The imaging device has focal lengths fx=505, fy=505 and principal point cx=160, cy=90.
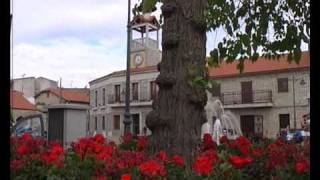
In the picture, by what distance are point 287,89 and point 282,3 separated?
40.7 metres

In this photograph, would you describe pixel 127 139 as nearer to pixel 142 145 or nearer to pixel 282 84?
pixel 142 145

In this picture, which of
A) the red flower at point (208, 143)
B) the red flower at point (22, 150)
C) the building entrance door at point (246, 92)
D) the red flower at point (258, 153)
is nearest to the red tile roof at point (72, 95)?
the building entrance door at point (246, 92)

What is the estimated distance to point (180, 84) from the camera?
3.92 m

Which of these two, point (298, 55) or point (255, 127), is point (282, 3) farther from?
point (255, 127)

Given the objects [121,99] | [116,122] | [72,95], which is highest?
[72,95]

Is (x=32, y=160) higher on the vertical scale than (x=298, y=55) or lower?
lower

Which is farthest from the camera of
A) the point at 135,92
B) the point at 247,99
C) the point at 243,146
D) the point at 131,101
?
the point at 135,92

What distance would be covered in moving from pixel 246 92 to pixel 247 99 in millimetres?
772

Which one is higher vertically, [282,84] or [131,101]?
[282,84]

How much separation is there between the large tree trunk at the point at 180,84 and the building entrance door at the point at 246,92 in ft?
144

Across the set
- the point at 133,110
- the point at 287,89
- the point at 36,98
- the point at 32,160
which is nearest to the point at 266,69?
the point at 287,89

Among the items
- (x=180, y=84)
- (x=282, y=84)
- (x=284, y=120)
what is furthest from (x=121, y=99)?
(x=180, y=84)

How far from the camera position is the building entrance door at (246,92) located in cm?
4734
